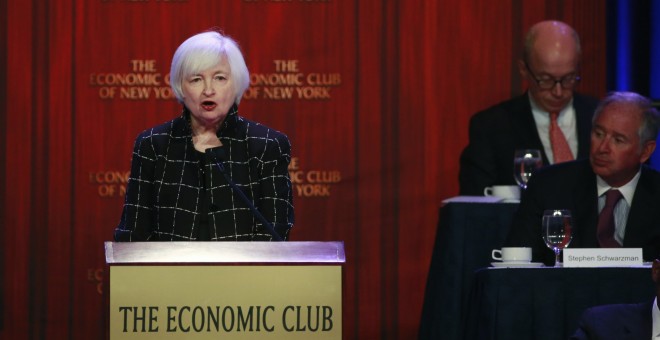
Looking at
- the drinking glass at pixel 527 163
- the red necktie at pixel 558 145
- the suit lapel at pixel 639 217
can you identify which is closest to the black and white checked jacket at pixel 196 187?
the suit lapel at pixel 639 217

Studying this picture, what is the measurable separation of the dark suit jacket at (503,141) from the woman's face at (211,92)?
2285 millimetres

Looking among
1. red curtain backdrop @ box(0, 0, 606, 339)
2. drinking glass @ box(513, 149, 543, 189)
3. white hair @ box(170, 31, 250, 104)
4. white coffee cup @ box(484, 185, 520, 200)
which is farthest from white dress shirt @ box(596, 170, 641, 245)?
red curtain backdrop @ box(0, 0, 606, 339)

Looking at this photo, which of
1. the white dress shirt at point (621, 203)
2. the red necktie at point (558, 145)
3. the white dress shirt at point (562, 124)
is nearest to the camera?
the white dress shirt at point (621, 203)

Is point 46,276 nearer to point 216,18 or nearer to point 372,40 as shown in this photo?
point 216,18

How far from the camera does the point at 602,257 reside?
3980mm

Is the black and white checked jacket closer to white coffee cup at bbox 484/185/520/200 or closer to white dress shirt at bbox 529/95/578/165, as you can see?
white coffee cup at bbox 484/185/520/200

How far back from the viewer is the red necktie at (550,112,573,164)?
19.7 ft

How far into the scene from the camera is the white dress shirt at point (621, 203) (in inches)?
186

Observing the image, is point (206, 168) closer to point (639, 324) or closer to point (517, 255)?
point (517, 255)

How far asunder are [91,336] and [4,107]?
1.35 meters

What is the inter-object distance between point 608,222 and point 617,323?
1.32m

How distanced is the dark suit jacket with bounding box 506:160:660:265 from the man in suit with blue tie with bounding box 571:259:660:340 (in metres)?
1.20

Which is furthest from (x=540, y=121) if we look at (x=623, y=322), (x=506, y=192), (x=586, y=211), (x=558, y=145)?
(x=623, y=322)

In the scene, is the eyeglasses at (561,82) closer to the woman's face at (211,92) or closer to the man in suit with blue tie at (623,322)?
the woman's face at (211,92)
